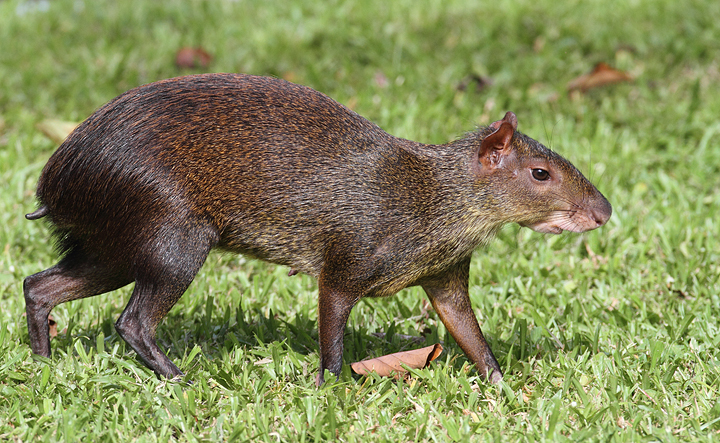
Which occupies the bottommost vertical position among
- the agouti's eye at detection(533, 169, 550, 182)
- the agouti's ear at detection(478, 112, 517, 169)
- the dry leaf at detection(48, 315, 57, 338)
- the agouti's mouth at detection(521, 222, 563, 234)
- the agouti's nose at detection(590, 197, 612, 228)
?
the dry leaf at detection(48, 315, 57, 338)

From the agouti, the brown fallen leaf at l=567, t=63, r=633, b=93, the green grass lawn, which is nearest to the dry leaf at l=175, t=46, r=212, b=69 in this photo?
the green grass lawn

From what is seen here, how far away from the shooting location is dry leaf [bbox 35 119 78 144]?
18.4 feet

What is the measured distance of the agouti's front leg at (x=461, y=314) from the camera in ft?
11.8

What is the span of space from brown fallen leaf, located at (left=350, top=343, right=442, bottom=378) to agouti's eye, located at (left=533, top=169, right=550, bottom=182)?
80 centimetres

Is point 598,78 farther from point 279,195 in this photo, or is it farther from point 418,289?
point 279,195

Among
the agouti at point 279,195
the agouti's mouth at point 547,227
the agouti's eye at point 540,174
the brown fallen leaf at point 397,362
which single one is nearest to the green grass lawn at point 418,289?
the brown fallen leaf at point 397,362

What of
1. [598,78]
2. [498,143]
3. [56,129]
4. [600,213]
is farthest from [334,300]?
[598,78]

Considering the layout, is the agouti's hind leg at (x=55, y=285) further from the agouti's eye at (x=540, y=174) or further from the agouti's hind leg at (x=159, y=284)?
the agouti's eye at (x=540, y=174)

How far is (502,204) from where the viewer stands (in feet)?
11.2

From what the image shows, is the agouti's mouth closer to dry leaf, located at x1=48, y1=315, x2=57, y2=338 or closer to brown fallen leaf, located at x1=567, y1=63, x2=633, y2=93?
dry leaf, located at x1=48, y1=315, x2=57, y2=338

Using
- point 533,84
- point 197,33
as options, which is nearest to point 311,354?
point 533,84

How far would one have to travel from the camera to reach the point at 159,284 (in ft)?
10.9

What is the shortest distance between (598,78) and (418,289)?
2.81 metres

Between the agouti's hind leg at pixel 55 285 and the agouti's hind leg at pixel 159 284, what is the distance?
26 cm
